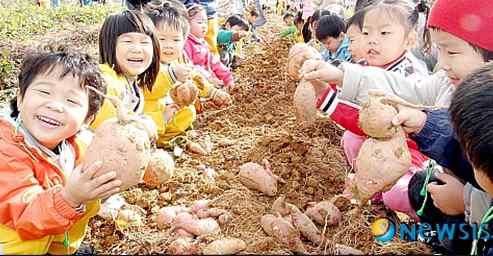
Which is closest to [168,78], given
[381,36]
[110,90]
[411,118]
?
[110,90]

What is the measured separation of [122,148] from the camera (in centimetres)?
180

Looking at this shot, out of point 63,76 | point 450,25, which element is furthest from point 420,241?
point 63,76

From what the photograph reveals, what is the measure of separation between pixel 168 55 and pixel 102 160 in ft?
6.71

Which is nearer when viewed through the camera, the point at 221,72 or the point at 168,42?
the point at 168,42

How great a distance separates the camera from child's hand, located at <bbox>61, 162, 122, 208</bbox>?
174 centimetres

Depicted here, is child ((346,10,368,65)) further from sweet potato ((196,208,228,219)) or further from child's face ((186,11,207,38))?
child's face ((186,11,207,38))

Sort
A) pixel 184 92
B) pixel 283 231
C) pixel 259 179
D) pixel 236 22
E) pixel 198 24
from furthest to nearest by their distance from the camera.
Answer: pixel 236 22, pixel 198 24, pixel 184 92, pixel 259 179, pixel 283 231

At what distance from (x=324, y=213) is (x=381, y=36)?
110 cm

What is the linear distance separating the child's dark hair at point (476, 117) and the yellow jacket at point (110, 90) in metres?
1.71

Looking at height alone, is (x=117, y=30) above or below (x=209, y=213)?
above

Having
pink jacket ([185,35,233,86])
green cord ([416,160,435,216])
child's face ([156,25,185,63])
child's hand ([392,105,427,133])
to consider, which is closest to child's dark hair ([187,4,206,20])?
pink jacket ([185,35,233,86])

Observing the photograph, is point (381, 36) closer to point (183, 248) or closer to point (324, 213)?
point (324, 213)

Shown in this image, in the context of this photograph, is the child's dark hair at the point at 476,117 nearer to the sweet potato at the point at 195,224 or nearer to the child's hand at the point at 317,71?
the child's hand at the point at 317,71

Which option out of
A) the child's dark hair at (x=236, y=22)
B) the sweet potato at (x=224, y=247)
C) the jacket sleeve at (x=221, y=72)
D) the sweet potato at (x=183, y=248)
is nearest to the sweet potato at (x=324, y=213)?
the sweet potato at (x=224, y=247)
